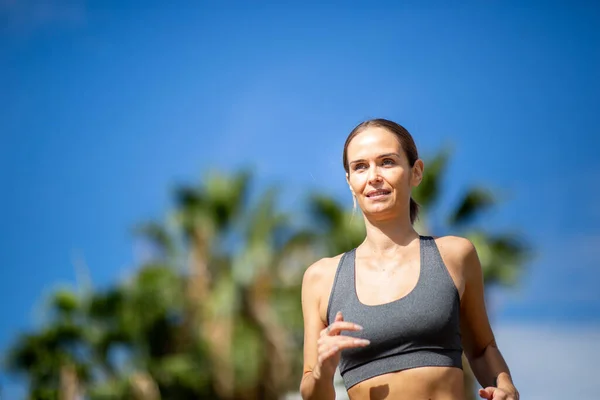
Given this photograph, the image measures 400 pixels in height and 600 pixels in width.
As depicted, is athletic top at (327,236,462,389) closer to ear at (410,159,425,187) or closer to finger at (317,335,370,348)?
finger at (317,335,370,348)

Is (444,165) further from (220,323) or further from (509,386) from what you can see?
(509,386)

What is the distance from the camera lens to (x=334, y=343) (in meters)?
2.64

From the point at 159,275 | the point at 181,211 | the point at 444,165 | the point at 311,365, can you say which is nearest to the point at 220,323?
the point at 159,275

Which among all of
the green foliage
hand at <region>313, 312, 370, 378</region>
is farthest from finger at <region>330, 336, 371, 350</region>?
the green foliage

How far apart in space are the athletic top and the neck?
166 millimetres

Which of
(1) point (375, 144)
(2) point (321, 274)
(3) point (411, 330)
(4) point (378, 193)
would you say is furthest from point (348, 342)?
(1) point (375, 144)

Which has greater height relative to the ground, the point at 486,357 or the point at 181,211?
the point at 181,211

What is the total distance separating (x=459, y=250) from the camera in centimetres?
296

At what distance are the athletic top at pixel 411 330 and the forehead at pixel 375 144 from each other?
0.47 metres

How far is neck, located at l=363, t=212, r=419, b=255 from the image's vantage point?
3.03 m

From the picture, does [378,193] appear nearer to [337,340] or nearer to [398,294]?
[398,294]

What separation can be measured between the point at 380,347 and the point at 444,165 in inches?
507

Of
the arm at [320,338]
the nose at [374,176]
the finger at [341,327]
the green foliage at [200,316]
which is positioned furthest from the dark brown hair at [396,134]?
the green foliage at [200,316]

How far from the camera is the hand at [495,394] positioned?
2707 millimetres
